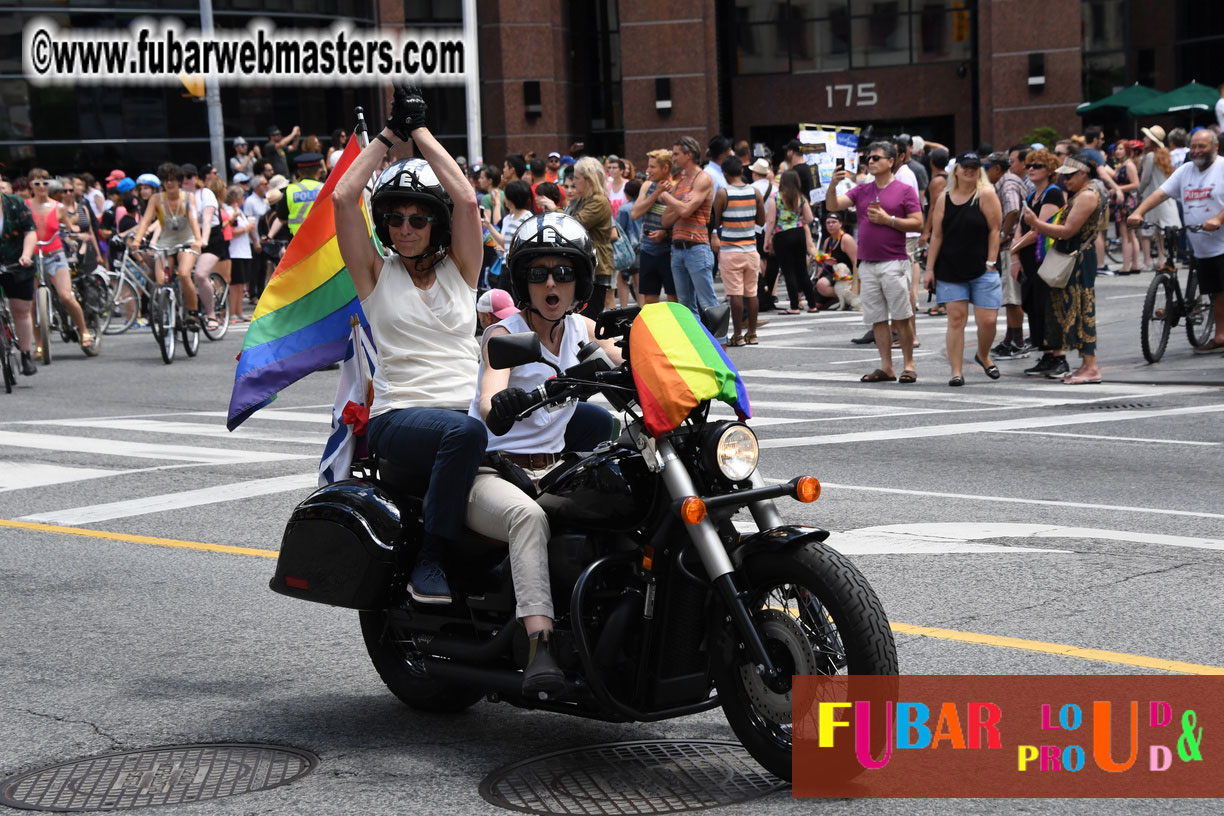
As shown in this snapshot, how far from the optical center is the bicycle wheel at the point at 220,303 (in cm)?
2139

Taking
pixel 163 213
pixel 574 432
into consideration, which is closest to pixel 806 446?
pixel 574 432

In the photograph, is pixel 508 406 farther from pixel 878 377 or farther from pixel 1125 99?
pixel 1125 99

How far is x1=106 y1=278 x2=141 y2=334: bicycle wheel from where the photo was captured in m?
22.9

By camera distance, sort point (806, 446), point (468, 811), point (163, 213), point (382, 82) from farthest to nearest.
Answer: point (382, 82)
point (163, 213)
point (806, 446)
point (468, 811)

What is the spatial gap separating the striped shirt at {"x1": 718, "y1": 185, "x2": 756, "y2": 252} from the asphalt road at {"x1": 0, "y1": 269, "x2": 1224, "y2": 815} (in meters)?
3.42

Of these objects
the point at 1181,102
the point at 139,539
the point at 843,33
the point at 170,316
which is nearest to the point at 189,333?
the point at 170,316

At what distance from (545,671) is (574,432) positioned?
98 centimetres

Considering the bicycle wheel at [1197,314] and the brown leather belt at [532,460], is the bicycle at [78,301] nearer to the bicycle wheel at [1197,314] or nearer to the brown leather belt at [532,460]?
the bicycle wheel at [1197,314]

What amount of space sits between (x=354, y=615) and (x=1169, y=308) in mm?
10936

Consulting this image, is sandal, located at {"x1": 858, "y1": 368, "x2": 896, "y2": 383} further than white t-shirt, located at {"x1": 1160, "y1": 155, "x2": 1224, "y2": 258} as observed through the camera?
No

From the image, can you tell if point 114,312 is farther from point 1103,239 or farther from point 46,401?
point 1103,239

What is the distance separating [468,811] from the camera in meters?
4.61

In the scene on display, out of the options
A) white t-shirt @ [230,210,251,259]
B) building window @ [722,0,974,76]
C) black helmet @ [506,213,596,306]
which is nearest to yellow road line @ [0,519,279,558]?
black helmet @ [506,213,596,306]

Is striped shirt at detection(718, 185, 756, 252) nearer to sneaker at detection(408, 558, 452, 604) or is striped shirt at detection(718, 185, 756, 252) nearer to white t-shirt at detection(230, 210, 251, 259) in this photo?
white t-shirt at detection(230, 210, 251, 259)
